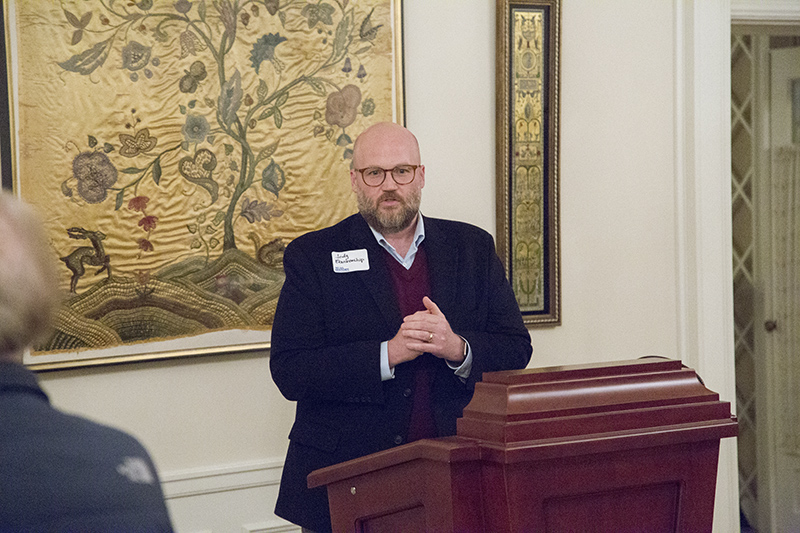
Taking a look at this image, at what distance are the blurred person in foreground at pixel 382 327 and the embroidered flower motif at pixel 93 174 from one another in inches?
33.4

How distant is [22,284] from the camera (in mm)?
907

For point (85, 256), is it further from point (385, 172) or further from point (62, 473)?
point (62, 473)

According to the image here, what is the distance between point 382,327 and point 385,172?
18.8 inches

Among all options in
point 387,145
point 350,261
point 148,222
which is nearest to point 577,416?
point 350,261

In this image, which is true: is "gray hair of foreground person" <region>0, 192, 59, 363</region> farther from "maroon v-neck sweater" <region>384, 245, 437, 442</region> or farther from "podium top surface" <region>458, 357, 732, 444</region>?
"maroon v-neck sweater" <region>384, 245, 437, 442</region>

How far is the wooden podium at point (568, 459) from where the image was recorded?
1286 millimetres

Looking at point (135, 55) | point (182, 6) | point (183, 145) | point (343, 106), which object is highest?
point (182, 6)

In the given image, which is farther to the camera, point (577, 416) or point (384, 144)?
point (384, 144)

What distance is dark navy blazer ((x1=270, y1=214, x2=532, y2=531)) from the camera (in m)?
2.33

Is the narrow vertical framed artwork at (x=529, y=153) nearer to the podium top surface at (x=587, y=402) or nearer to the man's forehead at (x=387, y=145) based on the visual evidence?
the man's forehead at (x=387, y=145)

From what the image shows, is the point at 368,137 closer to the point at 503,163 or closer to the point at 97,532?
the point at 503,163

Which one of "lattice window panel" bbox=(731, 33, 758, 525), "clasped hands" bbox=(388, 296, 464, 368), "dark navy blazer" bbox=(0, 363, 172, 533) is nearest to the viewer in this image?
"dark navy blazer" bbox=(0, 363, 172, 533)

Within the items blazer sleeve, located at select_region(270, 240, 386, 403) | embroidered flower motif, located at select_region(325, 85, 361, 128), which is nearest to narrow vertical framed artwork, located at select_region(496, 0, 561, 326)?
embroidered flower motif, located at select_region(325, 85, 361, 128)

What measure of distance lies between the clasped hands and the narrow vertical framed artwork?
136cm
